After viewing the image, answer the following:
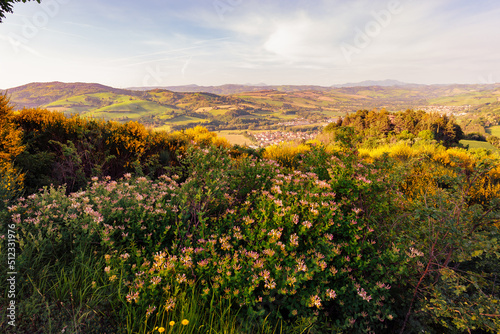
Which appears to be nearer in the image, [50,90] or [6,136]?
[6,136]

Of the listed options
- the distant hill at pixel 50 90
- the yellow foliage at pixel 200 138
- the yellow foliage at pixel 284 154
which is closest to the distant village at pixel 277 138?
the yellow foliage at pixel 284 154

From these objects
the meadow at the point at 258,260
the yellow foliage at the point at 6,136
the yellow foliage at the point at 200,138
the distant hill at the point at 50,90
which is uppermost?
the distant hill at the point at 50,90

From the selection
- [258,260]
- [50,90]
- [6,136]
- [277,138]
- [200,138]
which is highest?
[50,90]

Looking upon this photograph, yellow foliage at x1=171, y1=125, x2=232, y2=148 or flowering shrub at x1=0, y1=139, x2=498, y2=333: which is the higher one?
yellow foliage at x1=171, y1=125, x2=232, y2=148

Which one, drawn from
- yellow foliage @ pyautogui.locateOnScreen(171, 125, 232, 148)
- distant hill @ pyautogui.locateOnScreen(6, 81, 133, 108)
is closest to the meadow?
yellow foliage @ pyautogui.locateOnScreen(171, 125, 232, 148)

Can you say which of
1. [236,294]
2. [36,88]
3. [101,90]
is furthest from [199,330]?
[36,88]

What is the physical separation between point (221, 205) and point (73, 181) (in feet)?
11.9

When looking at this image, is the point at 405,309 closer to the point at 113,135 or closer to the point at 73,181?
the point at 73,181

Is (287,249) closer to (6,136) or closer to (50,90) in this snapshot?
(6,136)

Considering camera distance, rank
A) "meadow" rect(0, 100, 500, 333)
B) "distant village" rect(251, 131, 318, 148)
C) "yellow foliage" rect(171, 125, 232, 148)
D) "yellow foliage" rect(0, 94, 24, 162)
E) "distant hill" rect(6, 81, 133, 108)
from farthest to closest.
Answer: "distant hill" rect(6, 81, 133, 108)
"distant village" rect(251, 131, 318, 148)
"yellow foliage" rect(171, 125, 232, 148)
"yellow foliage" rect(0, 94, 24, 162)
"meadow" rect(0, 100, 500, 333)

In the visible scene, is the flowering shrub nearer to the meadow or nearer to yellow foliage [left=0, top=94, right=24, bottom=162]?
the meadow

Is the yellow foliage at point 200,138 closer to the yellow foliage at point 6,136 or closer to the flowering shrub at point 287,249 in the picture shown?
the yellow foliage at point 6,136

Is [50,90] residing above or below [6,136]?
above

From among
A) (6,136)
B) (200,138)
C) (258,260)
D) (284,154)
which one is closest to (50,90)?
(200,138)
